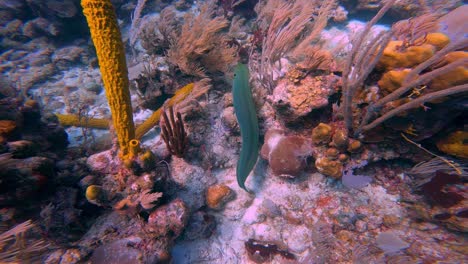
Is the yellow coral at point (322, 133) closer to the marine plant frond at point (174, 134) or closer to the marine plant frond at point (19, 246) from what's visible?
the marine plant frond at point (174, 134)

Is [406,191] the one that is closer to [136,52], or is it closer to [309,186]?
[309,186]

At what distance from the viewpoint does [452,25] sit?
349 centimetres

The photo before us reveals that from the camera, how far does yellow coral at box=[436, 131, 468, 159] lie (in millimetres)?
2877

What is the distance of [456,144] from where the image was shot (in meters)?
2.91

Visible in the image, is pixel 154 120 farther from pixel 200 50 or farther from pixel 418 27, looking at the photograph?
pixel 418 27

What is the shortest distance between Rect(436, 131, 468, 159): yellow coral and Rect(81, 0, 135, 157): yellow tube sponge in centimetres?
434

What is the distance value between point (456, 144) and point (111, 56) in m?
4.50

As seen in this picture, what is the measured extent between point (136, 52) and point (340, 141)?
7.35 metres

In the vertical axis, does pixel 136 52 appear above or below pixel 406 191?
above

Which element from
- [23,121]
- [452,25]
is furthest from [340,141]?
[23,121]

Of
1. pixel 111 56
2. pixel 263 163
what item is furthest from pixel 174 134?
pixel 263 163

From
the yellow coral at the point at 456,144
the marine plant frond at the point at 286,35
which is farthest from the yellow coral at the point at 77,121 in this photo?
the yellow coral at the point at 456,144

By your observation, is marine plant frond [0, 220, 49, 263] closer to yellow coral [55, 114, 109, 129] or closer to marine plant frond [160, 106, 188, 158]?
marine plant frond [160, 106, 188, 158]

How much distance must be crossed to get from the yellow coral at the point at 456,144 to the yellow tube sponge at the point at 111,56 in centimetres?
434
